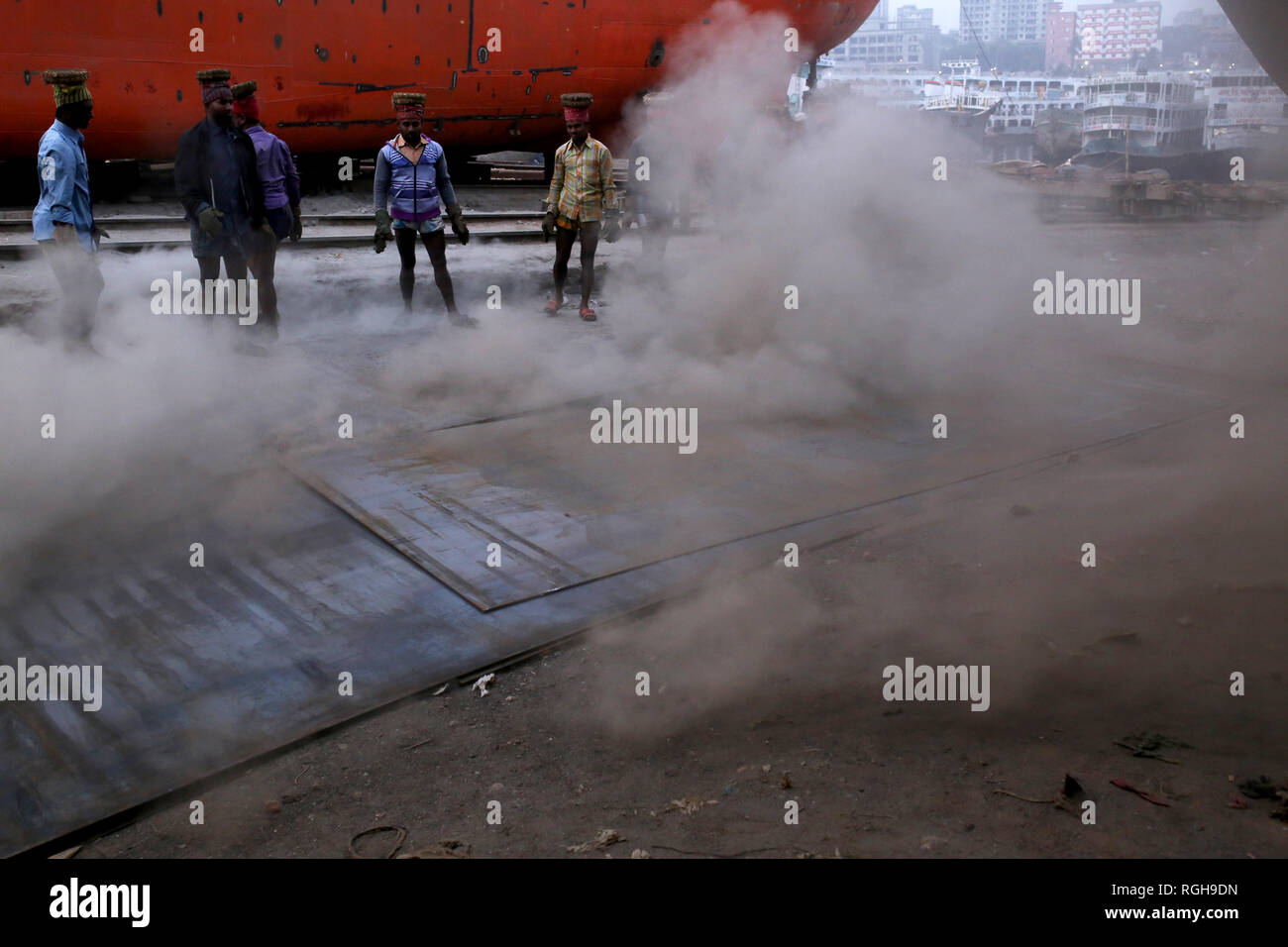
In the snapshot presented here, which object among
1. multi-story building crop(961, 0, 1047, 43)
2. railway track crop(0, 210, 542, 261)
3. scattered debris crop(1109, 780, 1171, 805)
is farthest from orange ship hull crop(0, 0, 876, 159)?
multi-story building crop(961, 0, 1047, 43)

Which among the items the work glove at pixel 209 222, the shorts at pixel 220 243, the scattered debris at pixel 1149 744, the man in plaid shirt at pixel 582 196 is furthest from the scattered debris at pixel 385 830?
the man in plaid shirt at pixel 582 196

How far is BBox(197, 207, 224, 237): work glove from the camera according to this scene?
6.88 meters

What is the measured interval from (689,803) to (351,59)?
13158mm

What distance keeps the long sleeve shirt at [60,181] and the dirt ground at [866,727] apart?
4.35 meters

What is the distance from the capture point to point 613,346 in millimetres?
7988

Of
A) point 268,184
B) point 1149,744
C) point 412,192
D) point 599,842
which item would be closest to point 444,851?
point 599,842

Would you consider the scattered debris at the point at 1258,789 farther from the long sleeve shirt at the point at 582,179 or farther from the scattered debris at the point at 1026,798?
the long sleeve shirt at the point at 582,179

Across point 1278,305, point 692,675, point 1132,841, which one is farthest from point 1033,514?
point 1278,305

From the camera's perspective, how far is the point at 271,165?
7523 millimetres

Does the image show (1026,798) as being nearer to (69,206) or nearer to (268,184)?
(69,206)

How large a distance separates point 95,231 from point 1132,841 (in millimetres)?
6351

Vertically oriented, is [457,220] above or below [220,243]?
above

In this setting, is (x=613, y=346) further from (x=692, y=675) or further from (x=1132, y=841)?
(x=1132, y=841)
